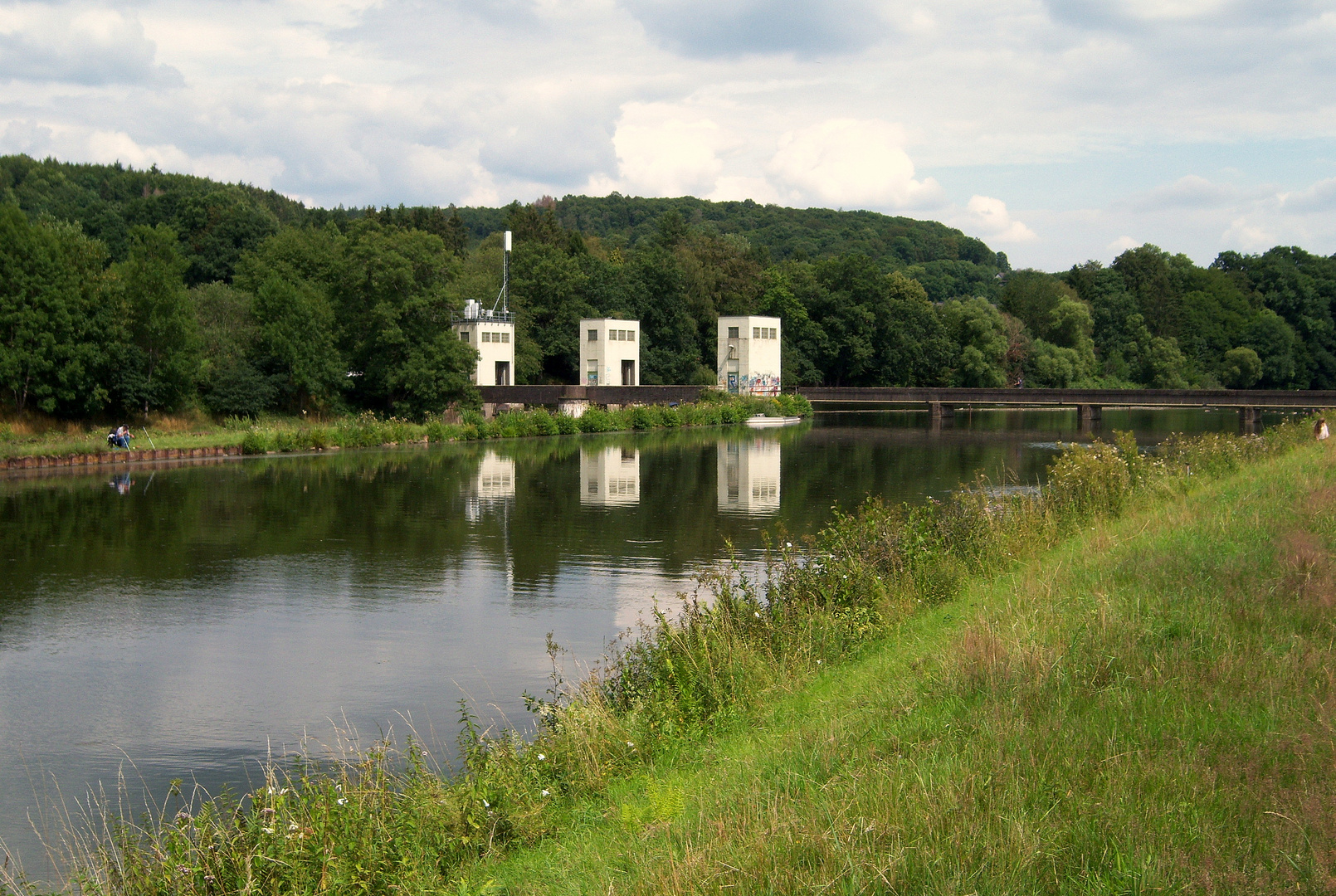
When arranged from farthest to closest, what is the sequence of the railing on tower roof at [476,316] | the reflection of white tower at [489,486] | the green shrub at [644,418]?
the railing on tower roof at [476,316] → the green shrub at [644,418] → the reflection of white tower at [489,486]

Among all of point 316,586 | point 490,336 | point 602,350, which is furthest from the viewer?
point 602,350

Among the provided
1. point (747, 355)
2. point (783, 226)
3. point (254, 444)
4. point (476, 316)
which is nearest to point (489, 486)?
point (254, 444)

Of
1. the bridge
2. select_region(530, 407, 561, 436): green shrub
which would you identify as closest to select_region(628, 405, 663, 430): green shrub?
the bridge

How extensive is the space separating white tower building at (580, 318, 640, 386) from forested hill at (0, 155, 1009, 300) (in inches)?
818

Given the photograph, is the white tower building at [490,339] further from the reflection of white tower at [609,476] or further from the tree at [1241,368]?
the tree at [1241,368]

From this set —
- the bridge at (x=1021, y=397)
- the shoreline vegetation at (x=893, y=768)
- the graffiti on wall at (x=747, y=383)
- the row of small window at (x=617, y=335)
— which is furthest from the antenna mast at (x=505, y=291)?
the shoreline vegetation at (x=893, y=768)

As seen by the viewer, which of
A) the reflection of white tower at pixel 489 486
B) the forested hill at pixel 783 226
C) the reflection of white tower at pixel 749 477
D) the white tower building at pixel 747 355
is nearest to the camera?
the reflection of white tower at pixel 489 486

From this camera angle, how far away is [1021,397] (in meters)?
68.4

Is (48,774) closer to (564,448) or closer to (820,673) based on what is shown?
(820,673)

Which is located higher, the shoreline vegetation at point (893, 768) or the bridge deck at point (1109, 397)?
the bridge deck at point (1109, 397)

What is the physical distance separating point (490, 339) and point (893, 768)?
5976cm

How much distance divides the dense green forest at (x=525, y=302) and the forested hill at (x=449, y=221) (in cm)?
40

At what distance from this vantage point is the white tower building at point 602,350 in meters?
71.1

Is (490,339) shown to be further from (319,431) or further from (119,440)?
(119,440)
